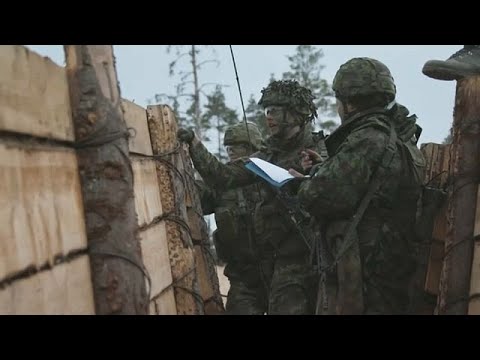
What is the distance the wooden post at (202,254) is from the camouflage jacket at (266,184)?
49 cm

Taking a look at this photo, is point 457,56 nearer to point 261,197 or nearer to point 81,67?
point 261,197

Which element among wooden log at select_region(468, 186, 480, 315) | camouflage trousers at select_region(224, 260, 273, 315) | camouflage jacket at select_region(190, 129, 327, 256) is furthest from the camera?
camouflage trousers at select_region(224, 260, 273, 315)

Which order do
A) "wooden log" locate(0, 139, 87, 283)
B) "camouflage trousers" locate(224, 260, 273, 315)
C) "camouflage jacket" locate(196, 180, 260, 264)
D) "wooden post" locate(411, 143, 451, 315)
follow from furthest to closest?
"camouflage jacket" locate(196, 180, 260, 264) → "camouflage trousers" locate(224, 260, 273, 315) → "wooden post" locate(411, 143, 451, 315) → "wooden log" locate(0, 139, 87, 283)

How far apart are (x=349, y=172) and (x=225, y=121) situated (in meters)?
31.0

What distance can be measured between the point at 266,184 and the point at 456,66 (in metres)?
2.28

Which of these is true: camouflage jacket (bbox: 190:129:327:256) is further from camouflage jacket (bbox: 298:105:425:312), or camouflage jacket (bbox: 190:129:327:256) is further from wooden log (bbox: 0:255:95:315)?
wooden log (bbox: 0:255:95:315)

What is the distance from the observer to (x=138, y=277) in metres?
2.73

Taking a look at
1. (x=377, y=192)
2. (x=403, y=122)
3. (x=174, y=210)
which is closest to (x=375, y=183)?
(x=377, y=192)

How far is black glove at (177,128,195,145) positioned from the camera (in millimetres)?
5105

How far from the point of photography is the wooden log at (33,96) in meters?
2.17

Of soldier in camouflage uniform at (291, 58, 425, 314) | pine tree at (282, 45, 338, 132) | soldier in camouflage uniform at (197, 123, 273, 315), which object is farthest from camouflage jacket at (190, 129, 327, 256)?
pine tree at (282, 45, 338, 132)

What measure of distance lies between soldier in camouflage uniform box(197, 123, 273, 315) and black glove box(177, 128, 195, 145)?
1596 mm

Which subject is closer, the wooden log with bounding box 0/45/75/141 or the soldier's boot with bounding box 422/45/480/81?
the wooden log with bounding box 0/45/75/141
